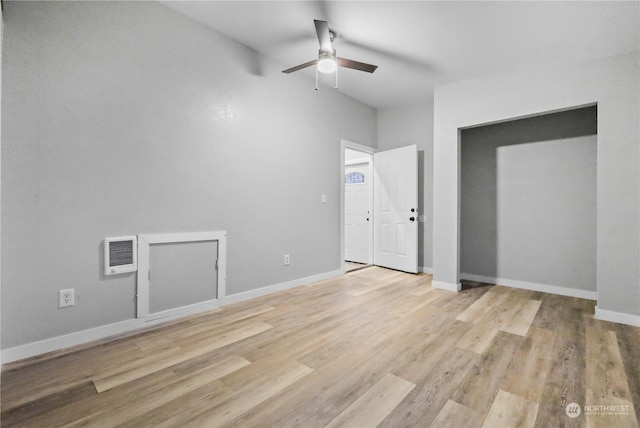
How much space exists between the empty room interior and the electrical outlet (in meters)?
0.02

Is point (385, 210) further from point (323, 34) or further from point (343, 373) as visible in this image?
point (343, 373)

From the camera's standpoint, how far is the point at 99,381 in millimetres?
1720

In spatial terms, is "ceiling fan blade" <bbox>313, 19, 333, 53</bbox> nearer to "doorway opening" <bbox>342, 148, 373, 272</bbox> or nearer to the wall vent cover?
the wall vent cover

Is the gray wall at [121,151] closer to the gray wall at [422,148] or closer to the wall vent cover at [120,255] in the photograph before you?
the wall vent cover at [120,255]

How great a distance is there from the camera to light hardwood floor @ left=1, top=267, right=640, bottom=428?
1.45 metres

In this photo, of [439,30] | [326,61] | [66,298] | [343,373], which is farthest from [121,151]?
[439,30]

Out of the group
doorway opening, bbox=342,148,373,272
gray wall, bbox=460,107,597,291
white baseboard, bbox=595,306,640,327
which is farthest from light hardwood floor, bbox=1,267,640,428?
doorway opening, bbox=342,148,373,272

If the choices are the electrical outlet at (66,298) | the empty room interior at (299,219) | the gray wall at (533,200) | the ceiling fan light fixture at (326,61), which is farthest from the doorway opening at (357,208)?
the electrical outlet at (66,298)

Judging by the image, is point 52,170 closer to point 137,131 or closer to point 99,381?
point 137,131

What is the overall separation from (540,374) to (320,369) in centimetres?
138

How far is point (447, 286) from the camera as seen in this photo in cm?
379

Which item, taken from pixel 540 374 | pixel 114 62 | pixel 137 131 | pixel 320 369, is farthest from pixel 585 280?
pixel 114 62

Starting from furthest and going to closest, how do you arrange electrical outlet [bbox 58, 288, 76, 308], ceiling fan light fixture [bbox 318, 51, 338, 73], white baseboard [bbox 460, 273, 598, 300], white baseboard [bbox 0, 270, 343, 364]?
white baseboard [bbox 460, 273, 598, 300] → ceiling fan light fixture [bbox 318, 51, 338, 73] → electrical outlet [bbox 58, 288, 76, 308] → white baseboard [bbox 0, 270, 343, 364]

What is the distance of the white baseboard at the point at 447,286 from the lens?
3729 mm
